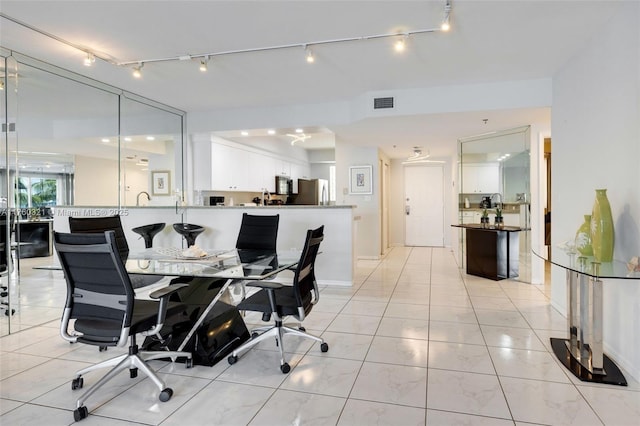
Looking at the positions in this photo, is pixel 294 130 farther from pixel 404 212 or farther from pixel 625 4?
pixel 404 212

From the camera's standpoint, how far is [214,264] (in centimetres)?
288

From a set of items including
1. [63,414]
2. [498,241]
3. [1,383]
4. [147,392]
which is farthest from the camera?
[498,241]

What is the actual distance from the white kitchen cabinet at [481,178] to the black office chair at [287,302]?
423cm

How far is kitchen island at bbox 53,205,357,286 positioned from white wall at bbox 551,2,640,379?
261cm

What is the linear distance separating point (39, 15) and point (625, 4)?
14.3ft

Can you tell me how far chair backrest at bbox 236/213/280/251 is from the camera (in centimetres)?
402

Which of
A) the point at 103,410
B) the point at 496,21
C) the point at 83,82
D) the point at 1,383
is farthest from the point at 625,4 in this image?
the point at 83,82

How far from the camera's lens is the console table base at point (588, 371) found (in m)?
2.35

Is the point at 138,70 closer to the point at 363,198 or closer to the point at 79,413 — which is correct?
the point at 79,413

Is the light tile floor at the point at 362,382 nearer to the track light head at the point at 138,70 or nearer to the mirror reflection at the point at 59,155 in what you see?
the mirror reflection at the point at 59,155

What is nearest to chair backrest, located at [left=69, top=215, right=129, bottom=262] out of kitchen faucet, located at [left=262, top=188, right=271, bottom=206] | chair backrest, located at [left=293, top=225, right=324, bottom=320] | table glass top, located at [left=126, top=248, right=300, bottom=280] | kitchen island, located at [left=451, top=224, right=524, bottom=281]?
table glass top, located at [left=126, top=248, right=300, bottom=280]

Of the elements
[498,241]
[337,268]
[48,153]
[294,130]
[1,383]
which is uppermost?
[294,130]

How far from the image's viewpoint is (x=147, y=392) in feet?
7.45

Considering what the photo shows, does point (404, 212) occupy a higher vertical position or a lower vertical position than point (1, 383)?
higher
